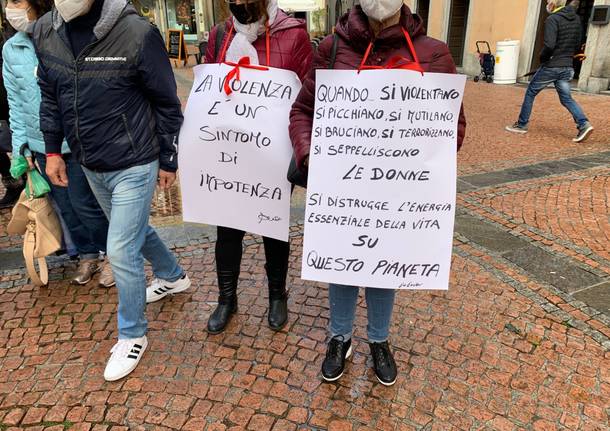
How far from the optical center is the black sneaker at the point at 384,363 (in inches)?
95.7

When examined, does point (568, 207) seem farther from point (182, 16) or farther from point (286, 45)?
point (182, 16)

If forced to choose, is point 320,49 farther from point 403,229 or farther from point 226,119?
point 403,229

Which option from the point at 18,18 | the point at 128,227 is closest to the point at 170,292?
the point at 128,227

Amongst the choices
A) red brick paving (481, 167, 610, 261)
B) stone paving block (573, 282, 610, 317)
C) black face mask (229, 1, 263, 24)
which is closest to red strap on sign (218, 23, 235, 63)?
black face mask (229, 1, 263, 24)

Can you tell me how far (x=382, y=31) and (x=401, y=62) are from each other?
142mm

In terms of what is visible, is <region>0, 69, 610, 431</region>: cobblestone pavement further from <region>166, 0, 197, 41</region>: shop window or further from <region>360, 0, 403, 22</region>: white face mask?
<region>166, 0, 197, 41</region>: shop window

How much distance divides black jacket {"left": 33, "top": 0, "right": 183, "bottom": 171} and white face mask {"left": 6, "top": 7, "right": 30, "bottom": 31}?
1.87ft

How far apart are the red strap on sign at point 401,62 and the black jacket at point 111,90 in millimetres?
960

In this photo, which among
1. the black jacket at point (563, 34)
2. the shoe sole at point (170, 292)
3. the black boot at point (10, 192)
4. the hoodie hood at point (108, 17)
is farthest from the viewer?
the black jacket at point (563, 34)

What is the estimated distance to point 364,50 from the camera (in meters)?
2.05

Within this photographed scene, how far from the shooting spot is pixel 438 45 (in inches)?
78.2

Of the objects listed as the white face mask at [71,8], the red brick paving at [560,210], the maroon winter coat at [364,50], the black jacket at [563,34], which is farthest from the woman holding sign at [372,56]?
the black jacket at [563,34]

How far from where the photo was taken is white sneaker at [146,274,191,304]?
317 cm

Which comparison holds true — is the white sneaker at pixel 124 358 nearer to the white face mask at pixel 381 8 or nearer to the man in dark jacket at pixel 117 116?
the man in dark jacket at pixel 117 116
